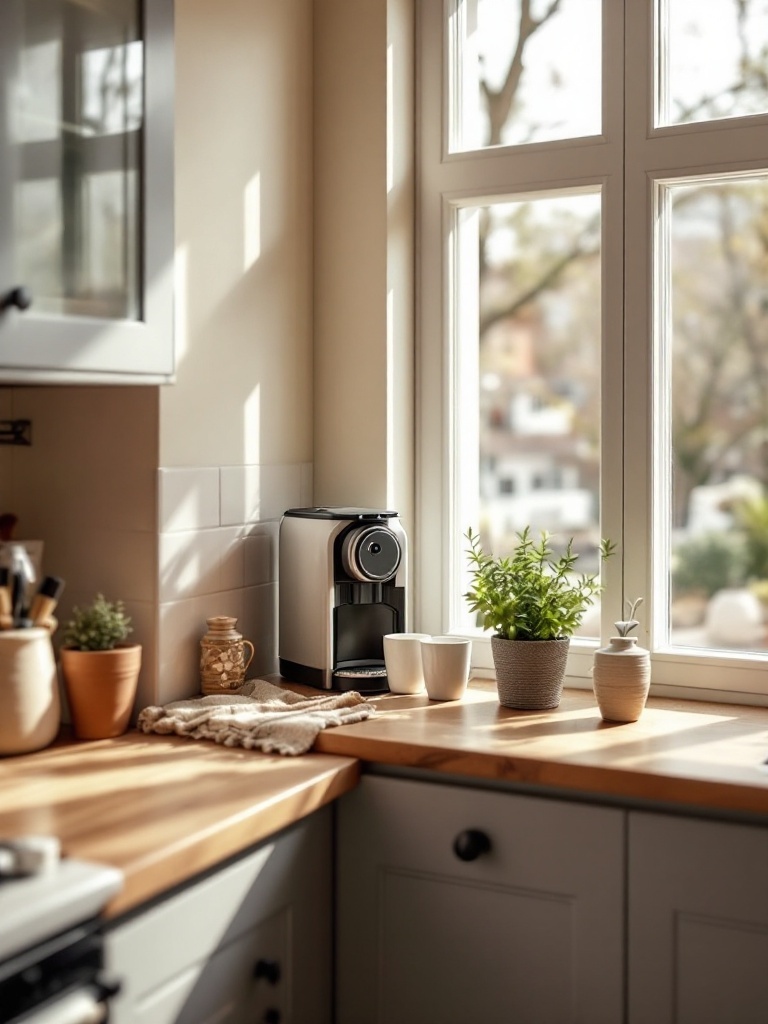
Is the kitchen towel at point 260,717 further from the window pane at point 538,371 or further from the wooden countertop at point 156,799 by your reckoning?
the window pane at point 538,371

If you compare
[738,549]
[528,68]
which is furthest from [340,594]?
[738,549]

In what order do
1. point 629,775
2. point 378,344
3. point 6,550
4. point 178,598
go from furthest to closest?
point 378,344 < point 178,598 < point 6,550 < point 629,775

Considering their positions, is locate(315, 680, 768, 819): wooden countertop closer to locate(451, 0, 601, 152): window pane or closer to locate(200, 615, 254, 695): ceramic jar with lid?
locate(200, 615, 254, 695): ceramic jar with lid

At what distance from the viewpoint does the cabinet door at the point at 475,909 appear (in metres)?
1.75

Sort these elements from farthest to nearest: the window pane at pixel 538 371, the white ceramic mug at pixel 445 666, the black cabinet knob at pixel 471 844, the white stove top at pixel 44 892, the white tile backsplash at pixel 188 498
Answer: the window pane at pixel 538 371
the white ceramic mug at pixel 445 666
the white tile backsplash at pixel 188 498
the black cabinet knob at pixel 471 844
the white stove top at pixel 44 892

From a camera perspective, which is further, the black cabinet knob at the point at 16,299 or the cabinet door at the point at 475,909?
the cabinet door at the point at 475,909

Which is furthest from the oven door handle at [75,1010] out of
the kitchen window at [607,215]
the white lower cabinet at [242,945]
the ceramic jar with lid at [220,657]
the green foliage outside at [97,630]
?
the kitchen window at [607,215]

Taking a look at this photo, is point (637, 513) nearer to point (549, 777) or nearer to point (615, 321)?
point (615, 321)

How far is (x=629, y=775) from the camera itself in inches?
67.3

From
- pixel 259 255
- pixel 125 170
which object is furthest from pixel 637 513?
pixel 125 170

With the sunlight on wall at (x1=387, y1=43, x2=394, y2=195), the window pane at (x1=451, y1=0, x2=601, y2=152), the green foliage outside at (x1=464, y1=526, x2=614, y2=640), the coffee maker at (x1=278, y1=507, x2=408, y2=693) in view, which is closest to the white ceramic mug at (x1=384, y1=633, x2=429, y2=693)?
the coffee maker at (x1=278, y1=507, x2=408, y2=693)

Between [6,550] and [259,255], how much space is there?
0.83 meters

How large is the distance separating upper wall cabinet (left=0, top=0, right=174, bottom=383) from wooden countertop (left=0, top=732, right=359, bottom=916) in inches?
23.2

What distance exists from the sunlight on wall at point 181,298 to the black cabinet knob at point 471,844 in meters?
0.97
